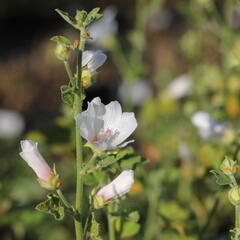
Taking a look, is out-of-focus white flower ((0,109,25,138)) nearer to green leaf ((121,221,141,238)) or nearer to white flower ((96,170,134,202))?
green leaf ((121,221,141,238))

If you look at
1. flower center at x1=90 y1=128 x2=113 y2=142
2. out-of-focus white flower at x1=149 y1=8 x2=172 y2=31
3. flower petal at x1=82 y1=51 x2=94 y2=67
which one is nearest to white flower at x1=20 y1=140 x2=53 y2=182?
flower center at x1=90 y1=128 x2=113 y2=142

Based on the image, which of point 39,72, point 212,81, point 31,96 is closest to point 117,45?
point 212,81

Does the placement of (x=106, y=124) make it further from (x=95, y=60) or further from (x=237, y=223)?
(x=237, y=223)

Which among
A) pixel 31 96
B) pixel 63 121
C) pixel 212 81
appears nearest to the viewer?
pixel 63 121

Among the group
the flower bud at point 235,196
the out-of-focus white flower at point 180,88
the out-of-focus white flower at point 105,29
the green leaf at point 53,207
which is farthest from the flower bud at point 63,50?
the out-of-focus white flower at point 180,88

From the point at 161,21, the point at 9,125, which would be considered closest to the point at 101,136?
the point at 9,125

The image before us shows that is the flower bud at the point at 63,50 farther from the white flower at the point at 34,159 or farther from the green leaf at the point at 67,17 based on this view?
the white flower at the point at 34,159

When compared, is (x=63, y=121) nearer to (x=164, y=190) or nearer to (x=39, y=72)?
(x=164, y=190)
